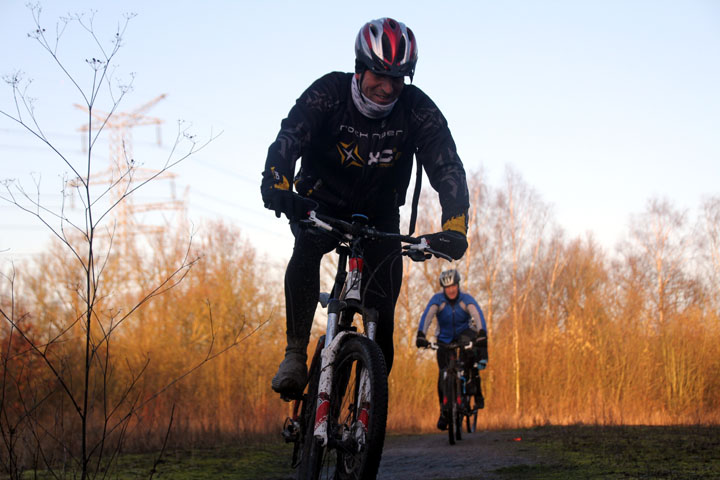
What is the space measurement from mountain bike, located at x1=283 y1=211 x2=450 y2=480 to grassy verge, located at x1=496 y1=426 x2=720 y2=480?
6.37ft

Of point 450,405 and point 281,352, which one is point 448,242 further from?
point 281,352

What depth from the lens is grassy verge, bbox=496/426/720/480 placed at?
4.85 metres

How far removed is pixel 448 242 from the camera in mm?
3518

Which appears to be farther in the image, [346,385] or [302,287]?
[302,287]

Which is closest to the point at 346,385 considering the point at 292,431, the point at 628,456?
the point at 292,431

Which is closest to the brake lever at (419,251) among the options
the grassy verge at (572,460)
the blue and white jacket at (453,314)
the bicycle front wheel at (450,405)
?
the grassy verge at (572,460)

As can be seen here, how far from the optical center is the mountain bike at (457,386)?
35.1 ft

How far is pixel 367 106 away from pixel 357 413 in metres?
1.56

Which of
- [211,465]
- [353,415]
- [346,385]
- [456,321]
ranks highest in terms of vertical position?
[456,321]

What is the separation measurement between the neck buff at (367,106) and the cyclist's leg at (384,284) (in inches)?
25.9

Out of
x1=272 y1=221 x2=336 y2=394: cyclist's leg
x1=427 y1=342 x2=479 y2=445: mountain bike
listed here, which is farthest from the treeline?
x1=272 y1=221 x2=336 y2=394: cyclist's leg

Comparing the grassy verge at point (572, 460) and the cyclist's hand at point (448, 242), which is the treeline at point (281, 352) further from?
the cyclist's hand at point (448, 242)

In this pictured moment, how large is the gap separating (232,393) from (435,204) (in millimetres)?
13185

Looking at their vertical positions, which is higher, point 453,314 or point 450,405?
point 453,314
